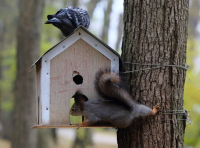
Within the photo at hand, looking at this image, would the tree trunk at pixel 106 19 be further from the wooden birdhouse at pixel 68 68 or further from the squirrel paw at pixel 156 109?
the squirrel paw at pixel 156 109

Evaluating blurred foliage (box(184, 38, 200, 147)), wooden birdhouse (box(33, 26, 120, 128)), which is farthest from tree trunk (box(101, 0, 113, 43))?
wooden birdhouse (box(33, 26, 120, 128))

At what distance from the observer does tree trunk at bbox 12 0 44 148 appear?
8.33 metres

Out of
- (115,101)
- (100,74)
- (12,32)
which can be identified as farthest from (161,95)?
(12,32)

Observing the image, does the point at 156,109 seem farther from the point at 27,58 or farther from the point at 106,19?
the point at 106,19

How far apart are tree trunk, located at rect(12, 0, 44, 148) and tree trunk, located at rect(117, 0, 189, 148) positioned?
5526mm

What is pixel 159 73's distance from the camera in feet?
10.1

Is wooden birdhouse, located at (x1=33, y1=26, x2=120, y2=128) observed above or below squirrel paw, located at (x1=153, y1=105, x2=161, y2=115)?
above

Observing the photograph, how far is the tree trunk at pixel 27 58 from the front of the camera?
27.3 feet

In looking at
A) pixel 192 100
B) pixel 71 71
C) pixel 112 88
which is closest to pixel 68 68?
pixel 71 71

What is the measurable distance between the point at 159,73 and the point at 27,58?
5.87m

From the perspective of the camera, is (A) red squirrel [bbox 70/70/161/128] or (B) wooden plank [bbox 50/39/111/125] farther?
(B) wooden plank [bbox 50/39/111/125]

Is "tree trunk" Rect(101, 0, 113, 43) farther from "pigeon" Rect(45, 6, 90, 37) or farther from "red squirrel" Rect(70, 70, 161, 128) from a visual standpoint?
"red squirrel" Rect(70, 70, 161, 128)

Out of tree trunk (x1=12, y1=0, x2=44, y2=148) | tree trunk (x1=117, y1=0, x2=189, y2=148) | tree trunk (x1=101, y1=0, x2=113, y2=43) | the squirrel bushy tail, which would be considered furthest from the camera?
tree trunk (x1=101, y1=0, x2=113, y2=43)

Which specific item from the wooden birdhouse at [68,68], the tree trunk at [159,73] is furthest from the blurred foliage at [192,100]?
the wooden birdhouse at [68,68]
